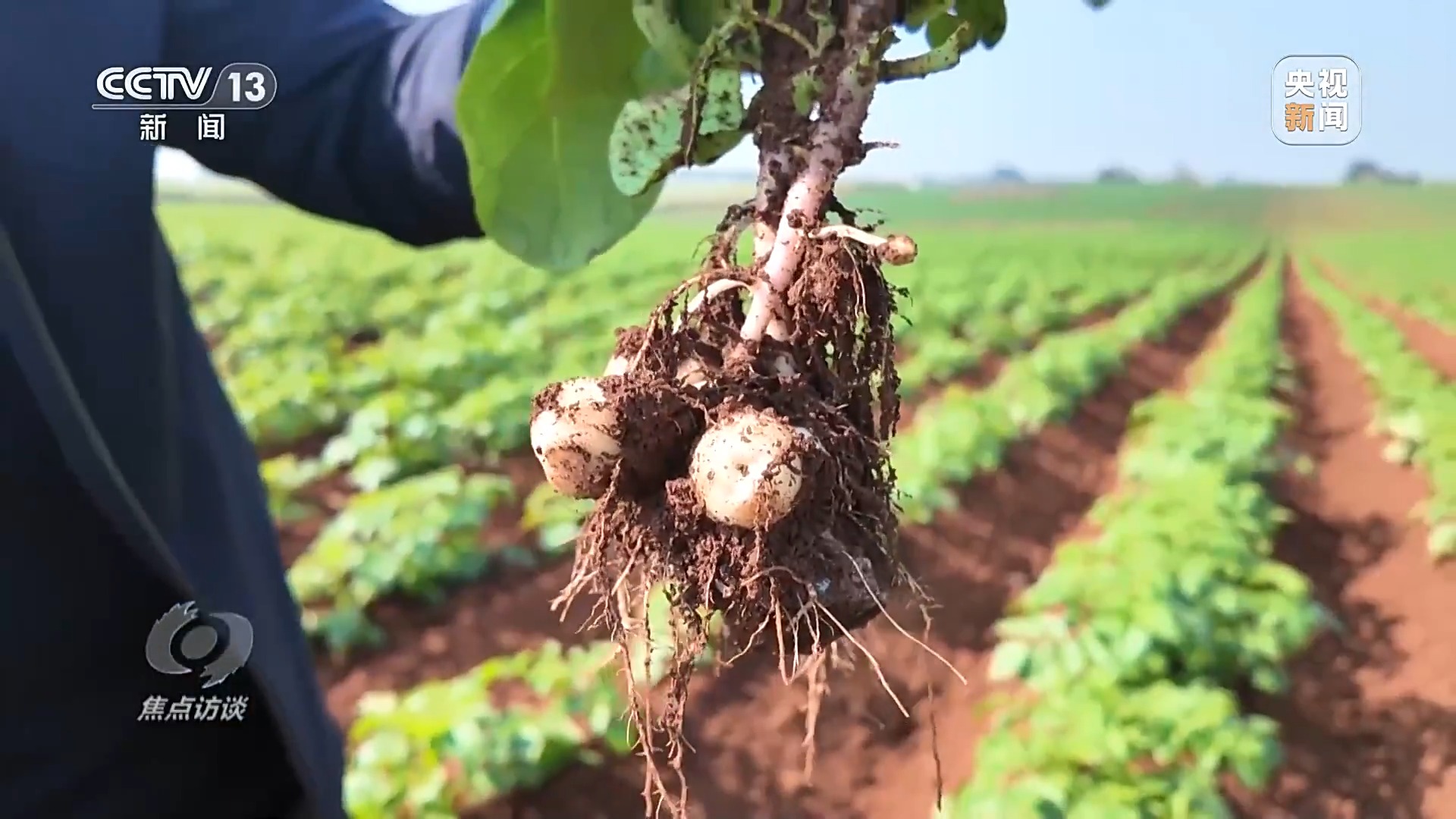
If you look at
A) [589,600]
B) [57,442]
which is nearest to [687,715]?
[589,600]

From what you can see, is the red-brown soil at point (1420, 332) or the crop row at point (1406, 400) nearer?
the crop row at point (1406, 400)

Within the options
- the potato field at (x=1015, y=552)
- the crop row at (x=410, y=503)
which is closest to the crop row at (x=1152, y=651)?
the potato field at (x=1015, y=552)

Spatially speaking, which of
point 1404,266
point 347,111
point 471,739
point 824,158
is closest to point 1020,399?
point 1404,266

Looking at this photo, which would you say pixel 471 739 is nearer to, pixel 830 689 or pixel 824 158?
pixel 830 689

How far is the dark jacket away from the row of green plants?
1035 mm

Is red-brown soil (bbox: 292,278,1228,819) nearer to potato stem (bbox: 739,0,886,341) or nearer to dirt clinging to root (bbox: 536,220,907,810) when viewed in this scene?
dirt clinging to root (bbox: 536,220,907,810)

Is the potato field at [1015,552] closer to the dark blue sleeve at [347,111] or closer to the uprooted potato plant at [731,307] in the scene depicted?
the uprooted potato plant at [731,307]

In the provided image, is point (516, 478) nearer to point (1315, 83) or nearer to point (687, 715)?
point (687, 715)

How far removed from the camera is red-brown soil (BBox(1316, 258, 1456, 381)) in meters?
2.89

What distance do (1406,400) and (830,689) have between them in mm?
2206

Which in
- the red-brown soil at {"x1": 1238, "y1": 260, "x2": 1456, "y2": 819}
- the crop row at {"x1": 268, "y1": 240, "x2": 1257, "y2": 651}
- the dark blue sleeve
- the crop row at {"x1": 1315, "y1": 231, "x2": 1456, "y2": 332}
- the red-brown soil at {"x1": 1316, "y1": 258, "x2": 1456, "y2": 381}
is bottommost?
the red-brown soil at {"x1": 1238, "y1": 260, "x2": 1456, "y2": 819}

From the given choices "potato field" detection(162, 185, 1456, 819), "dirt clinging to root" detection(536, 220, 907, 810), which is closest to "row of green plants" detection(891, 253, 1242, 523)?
"potato field" detection(162, 185, 1456, 819)

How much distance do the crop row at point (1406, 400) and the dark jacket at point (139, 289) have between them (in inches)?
87.2

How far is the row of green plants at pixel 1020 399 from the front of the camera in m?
2.43
